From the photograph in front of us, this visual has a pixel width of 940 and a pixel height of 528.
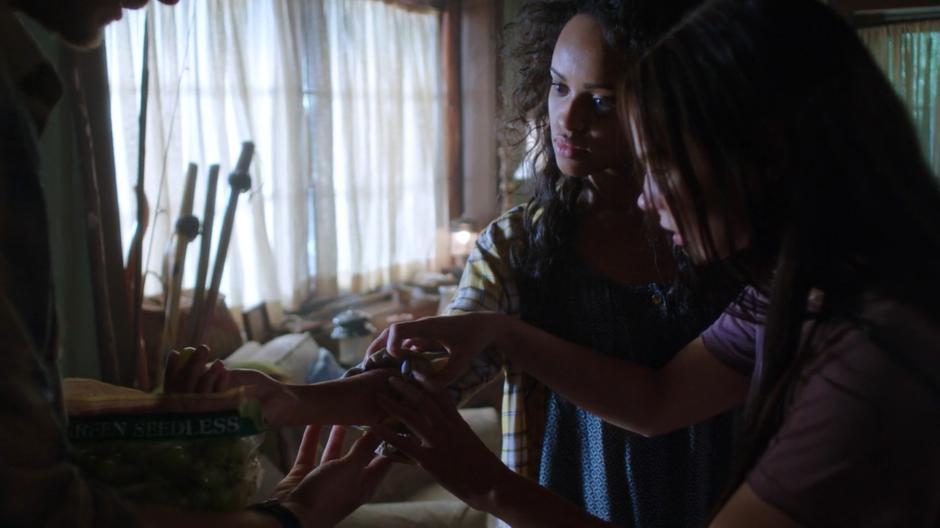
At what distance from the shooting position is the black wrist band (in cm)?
59

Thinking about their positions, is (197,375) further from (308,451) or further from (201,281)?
(201,281)

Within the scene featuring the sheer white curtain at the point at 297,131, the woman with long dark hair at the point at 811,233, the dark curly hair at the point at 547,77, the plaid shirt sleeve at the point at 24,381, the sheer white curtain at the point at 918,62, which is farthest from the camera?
the sheer white curtain at the point at 918,62

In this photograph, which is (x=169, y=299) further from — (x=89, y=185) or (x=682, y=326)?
(x=682, y=326)

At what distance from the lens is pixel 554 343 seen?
34.1 inches

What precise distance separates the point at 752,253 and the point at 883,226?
99 millimetres

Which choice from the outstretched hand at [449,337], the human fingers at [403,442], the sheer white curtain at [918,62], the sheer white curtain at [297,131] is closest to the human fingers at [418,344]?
the outstretched hand at [449,337]

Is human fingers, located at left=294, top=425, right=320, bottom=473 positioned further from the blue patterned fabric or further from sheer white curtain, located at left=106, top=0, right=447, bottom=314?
sheer white curtain, located at left=106, top=0, right=447, bottom=314

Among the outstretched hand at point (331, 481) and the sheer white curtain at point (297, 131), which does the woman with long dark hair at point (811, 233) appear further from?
the sheer white curtain at point (297, 131)

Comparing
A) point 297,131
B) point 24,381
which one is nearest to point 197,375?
point 24,381

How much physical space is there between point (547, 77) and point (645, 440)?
0.43 metres

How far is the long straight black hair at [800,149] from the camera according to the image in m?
0.52

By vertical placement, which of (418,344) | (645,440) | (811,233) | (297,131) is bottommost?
(645,440)

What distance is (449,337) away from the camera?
2.80 ft

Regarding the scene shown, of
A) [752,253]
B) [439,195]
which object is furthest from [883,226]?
[439,195]
